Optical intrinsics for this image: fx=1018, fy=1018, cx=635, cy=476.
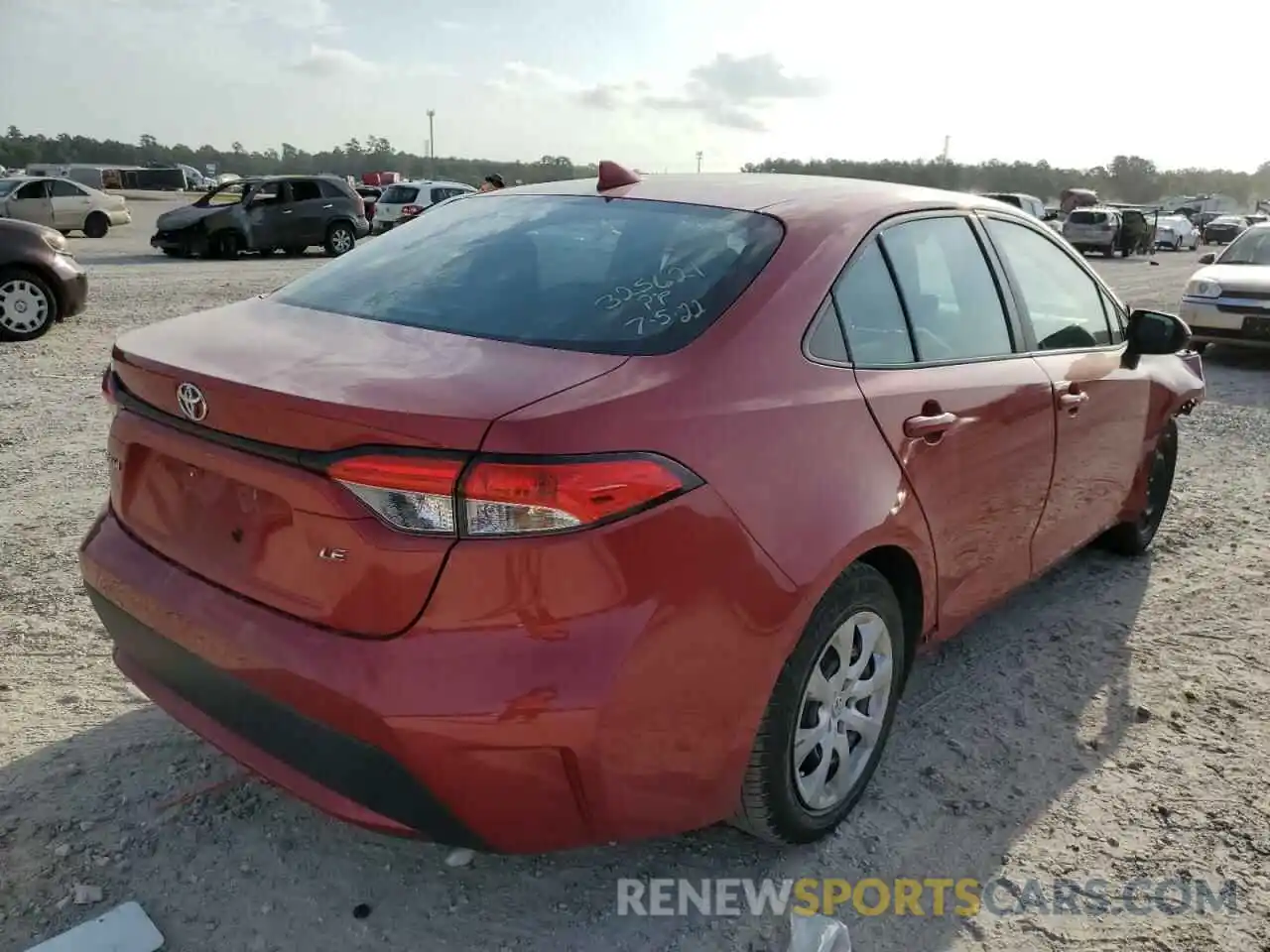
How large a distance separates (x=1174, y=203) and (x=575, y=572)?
71.1 metres

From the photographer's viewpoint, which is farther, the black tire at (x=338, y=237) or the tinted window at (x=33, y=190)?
the tinted window at (x=33, y=190)

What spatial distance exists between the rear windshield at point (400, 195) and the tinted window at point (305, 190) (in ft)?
21.8

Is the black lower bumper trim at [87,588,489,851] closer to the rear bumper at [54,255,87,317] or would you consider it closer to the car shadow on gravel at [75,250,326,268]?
the rear bumper at [54,255,87,317]

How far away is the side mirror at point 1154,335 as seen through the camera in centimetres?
401

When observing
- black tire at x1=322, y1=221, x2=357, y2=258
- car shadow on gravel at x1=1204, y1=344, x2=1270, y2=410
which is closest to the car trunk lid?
car shadow on gravel at x1=1204, y1=344, x2=1270, y2=410

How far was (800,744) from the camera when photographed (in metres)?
2.51

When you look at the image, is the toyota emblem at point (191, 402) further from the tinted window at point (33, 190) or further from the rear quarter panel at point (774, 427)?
the tinted window at point (33, 190)

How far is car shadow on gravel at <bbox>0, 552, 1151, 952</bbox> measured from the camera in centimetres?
→ 235

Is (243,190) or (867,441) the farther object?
(243,190)

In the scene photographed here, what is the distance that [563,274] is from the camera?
8.65 feet

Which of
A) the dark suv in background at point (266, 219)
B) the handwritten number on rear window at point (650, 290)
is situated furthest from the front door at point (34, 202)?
the handwritten number on rear window at point (650, 290)

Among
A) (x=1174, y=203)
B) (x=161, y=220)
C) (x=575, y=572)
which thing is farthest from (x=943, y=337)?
(x=1174, y=203)

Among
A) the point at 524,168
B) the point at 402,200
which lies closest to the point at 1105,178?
the point at 524,168

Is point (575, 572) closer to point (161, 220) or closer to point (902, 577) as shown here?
point (902, 577)
